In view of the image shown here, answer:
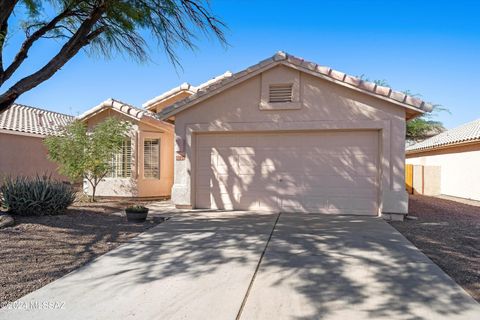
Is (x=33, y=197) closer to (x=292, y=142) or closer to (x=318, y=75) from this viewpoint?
(x=292, y=142)

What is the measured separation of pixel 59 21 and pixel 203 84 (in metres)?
6.59

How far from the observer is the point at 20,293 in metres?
3.72

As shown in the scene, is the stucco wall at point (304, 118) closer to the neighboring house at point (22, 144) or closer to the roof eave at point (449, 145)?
the roof eave at point (449, 145)

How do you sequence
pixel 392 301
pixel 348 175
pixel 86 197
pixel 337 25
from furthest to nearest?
pixel 86 197, pixel 337 25, pixel 348 175, pixel 392 301

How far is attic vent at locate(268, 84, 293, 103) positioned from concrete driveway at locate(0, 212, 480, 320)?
4317 mm

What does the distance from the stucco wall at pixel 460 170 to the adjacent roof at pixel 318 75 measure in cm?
779

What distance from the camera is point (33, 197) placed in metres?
8.11

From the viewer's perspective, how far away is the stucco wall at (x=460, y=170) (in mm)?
13349

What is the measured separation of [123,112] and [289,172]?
723 cm

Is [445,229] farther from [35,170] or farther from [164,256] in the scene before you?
[35,170]

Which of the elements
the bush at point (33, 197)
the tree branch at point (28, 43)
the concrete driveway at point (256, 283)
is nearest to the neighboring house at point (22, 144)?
the bush at point (33, 197)

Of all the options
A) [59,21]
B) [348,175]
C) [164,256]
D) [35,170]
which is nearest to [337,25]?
[348,175]

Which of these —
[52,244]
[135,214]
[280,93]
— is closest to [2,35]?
[52,244]

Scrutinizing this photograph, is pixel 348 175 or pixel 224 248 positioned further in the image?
pixel 348 175
